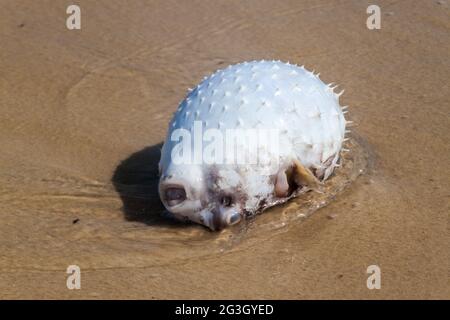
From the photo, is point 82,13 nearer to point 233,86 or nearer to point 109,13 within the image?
point 109,13

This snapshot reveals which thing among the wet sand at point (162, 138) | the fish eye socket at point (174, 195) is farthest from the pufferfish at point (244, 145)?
the wet sand at point (162, 138)

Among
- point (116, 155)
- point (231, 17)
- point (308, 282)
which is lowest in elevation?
point (308, 282)

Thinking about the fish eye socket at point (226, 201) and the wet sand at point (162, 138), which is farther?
the fish eye socket at point (226, 201)

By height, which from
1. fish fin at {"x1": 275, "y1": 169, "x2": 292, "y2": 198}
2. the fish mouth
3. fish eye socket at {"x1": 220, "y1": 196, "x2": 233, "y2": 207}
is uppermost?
fish fin at {"x1": 275, "y1": 169, "x2": 292, "y2": 198}

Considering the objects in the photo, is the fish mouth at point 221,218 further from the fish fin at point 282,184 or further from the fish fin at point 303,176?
the fish fin at point 303,176

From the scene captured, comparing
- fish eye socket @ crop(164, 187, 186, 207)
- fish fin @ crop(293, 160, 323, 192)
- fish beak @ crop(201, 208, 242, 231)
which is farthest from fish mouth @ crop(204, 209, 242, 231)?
fish fin @ crop(293, 160, 323, 192)

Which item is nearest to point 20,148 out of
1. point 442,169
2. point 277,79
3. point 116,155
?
point 116,155

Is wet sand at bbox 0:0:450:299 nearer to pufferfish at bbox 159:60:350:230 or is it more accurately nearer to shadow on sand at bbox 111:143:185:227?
shadow on sand at bbox 111:143:185:227
